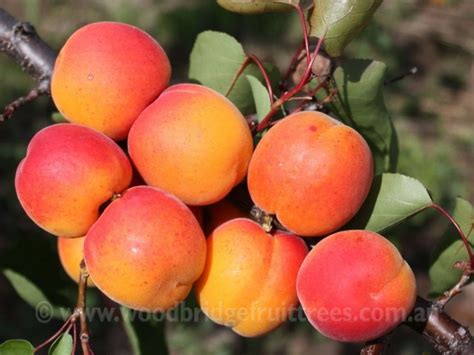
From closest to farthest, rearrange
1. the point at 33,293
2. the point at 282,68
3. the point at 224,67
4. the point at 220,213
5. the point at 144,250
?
1. the point at 144,250
2. the point at 220,213
3. the point at 224,67
4. the point at 33,293
5. the point at 282,68

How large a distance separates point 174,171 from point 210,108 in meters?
0.08

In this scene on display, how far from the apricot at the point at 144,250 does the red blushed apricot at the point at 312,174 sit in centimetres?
9

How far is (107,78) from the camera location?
73 centimetres

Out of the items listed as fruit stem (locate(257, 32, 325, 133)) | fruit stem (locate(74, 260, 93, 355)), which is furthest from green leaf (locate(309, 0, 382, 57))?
fruit stem (locate(74, 260, 93, 355))

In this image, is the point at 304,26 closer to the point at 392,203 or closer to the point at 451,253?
the point at 392,203

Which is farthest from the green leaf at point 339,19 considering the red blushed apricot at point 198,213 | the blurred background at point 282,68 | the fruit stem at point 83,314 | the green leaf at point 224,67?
the blurred background at point 282,68

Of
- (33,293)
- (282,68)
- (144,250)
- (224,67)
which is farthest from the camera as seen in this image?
(282,68)

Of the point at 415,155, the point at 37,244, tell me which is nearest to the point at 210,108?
the point at 37,244

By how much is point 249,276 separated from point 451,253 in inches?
11.2

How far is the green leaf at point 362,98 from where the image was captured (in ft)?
2.73

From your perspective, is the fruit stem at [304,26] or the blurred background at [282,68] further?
the blurred background at [282,68]

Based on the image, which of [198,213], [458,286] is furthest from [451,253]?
[198,213]

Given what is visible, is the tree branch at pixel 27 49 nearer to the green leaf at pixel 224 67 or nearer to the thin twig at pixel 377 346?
the green leaf at pixel 224 67

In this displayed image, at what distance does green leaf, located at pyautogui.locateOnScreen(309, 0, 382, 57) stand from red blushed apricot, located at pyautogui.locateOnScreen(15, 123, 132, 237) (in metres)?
0.28
